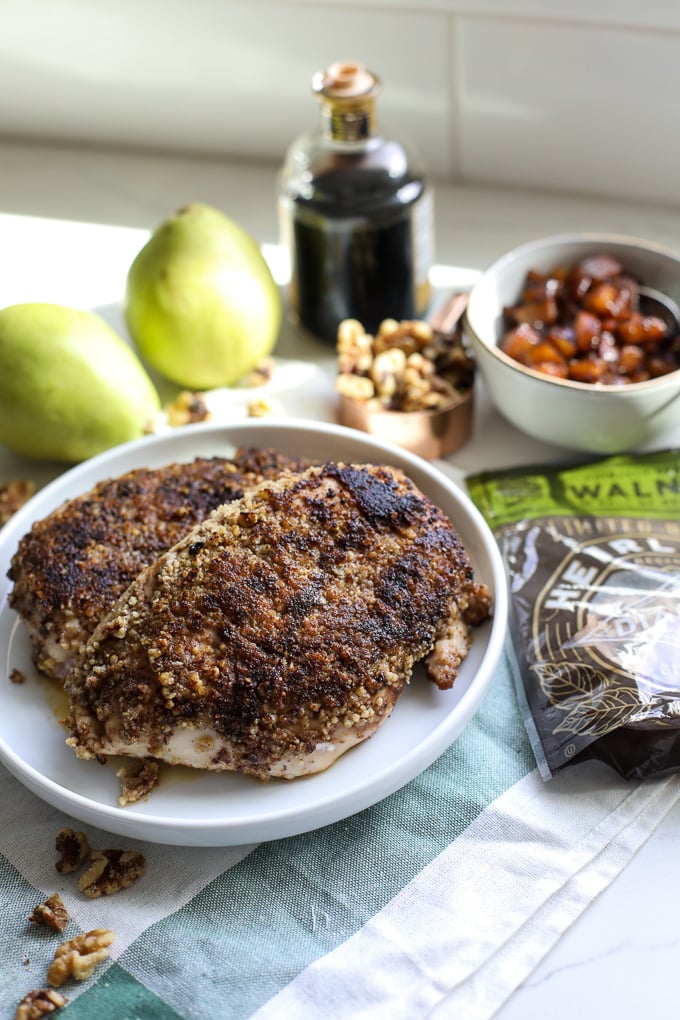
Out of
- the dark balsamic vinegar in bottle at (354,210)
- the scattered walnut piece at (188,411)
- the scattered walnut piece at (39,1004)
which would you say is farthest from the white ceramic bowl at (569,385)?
the scattered walnut piece at (39,1004)

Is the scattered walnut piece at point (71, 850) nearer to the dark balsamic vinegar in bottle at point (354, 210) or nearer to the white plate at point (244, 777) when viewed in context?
the white plate at point (244, 777)

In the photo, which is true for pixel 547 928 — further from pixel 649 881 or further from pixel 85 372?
pixel 85 372

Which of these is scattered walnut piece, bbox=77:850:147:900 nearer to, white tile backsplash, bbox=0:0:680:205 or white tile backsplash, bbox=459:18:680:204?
white tile backsplash, bbox=0:0:680:205

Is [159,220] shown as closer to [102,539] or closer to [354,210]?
[354,210]

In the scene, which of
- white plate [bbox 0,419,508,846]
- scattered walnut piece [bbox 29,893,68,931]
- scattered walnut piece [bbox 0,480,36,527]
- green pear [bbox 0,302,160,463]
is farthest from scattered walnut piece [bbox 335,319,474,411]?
scattered walnut piece [bbox 29,893,68,931]

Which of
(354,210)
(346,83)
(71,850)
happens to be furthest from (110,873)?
(346,83)

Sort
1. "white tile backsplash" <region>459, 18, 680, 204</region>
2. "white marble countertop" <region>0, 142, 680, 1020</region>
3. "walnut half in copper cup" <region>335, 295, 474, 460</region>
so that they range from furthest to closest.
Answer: "white tile backsplash" <region>459, 18, 680, 204</region>
"white marble countertop" <region>0, 142, 680, 1020</region>
"walnut half in copper cup" <region>335, 295, 474, 460</region>

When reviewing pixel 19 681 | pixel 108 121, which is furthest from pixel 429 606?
pixel 108 121

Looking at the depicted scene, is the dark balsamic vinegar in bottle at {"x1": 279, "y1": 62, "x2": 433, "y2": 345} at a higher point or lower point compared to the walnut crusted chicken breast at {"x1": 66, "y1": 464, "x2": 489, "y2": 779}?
higher
